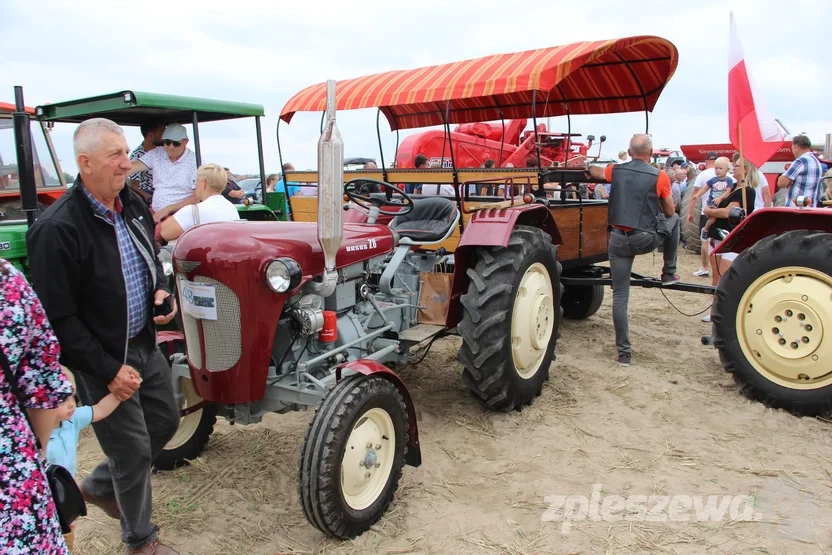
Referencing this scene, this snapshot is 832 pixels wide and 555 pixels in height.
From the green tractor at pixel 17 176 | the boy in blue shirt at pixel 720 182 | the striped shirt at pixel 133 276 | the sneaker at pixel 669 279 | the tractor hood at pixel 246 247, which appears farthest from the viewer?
the boy in blue shirt at pixel 720 182

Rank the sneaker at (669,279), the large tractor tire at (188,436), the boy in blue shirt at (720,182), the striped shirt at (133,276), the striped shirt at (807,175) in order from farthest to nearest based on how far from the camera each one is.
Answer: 1. the boy in blue shirt at (720,182)
2. the striped shirt at (807,175)
3. the sneaker at (669,279)
4. the large tractor tire at (188,436)
5. the striped shirt at (133,276)

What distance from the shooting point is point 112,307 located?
6.19ft

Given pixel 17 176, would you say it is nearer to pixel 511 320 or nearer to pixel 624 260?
pixel 511 320

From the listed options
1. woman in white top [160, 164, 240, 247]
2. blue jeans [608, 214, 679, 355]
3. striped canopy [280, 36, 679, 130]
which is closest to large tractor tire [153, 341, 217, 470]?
woman in white top [160, 164, 240, 247]

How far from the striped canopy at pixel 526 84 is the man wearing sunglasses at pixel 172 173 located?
1.33 m

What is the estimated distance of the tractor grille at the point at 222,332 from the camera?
2391mm

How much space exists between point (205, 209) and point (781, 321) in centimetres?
333

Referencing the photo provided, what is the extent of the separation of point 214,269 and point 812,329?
321 centimetres

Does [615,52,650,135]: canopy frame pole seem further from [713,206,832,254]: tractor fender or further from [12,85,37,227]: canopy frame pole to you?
[12,85,37,227]: canopy frame pole

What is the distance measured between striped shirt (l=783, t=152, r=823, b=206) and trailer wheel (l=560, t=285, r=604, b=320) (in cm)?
200

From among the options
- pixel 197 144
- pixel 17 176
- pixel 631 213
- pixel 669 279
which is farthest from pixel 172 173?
pixel 669 279

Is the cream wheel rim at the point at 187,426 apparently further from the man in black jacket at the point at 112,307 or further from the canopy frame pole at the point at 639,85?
the canopy frame pole at the point at 639,85

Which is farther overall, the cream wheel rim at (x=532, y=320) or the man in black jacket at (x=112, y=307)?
the cream wheel rim at (x=532, y=320)

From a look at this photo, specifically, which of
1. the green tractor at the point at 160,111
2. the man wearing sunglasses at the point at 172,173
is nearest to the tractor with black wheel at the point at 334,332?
the man wearing sunglasses at the point at 172,173
